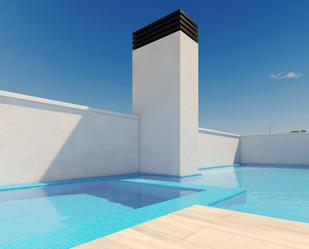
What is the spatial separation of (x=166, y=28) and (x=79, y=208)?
22.6 ft

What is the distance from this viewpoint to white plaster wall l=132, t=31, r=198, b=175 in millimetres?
7500

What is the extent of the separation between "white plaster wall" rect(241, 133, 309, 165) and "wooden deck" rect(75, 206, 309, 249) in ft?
46.1

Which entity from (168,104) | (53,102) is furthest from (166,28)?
(53,102)

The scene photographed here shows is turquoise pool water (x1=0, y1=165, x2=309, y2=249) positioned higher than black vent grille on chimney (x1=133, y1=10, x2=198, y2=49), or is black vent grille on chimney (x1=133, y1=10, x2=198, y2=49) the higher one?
black vent grille on chimney (x1=133, y1=10, x2=198, y2=49)

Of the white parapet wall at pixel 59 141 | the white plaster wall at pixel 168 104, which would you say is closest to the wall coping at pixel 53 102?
the white parapet wall at pixel 59 141

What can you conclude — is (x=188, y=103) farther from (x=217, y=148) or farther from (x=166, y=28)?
(x=217, y=148)

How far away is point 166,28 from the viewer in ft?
26.2

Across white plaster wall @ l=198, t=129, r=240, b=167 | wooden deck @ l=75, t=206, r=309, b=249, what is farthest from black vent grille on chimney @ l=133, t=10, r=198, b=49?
wooden deck @ l=75, t=206, r=309, b=249

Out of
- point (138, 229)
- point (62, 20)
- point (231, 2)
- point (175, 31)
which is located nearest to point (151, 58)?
point (175, 31)

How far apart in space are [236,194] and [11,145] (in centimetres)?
539

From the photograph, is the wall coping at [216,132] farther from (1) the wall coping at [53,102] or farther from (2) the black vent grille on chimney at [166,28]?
(1) the wall coping at [53,102]

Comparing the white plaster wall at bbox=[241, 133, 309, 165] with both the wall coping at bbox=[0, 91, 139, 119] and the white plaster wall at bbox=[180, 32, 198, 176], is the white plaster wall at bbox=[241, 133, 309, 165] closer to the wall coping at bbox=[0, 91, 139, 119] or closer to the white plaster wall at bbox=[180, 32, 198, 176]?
the white plaster wall at bbox=[180, 32, 198, 176]

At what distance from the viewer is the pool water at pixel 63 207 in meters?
2.30

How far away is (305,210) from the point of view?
344 centimetres
